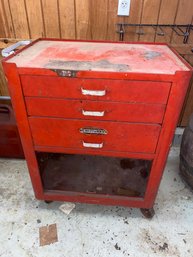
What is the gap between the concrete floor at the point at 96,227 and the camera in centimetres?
109

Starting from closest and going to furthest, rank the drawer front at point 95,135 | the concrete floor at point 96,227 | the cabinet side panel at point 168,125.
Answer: the cabinet side panel at point 168,125, the drawer front at point 95,135, the concrete floor at point 96,227

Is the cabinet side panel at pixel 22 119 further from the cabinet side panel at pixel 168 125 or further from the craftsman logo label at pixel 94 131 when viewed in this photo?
the cabinet side panel at pixel 168 125

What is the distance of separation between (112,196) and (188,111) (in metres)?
1.00

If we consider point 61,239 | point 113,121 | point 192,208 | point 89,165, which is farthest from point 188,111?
point 61,239

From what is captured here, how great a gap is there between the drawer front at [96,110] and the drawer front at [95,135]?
1.2 inches

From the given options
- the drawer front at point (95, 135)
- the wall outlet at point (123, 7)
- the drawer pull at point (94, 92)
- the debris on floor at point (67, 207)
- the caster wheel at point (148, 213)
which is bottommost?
the debris on floor at point (67, 207)

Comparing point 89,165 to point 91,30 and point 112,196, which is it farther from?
point 91,30

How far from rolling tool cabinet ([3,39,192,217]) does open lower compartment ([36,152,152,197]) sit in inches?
2.9

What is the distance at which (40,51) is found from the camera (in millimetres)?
959

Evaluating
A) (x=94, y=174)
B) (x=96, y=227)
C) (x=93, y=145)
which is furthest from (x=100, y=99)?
(x=96, y=227)

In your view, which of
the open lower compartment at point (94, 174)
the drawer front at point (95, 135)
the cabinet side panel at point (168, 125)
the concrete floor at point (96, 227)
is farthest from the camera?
the open lower compartment at point (94, 174)

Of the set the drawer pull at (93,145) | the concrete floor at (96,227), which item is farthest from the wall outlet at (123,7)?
the concrete floor at (96,227)

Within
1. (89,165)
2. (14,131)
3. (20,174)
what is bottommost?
(20,174)

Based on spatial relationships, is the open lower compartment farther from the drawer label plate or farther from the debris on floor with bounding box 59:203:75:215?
Result: the drawer label plate
